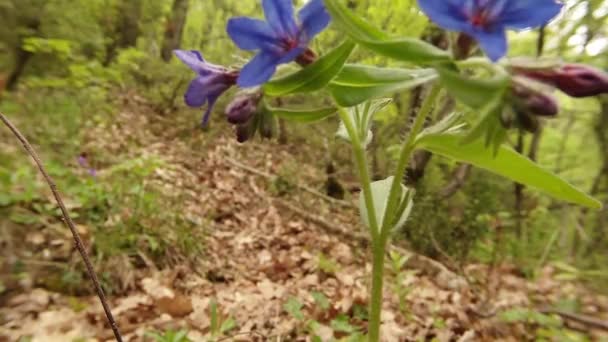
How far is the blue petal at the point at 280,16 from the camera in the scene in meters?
0.82

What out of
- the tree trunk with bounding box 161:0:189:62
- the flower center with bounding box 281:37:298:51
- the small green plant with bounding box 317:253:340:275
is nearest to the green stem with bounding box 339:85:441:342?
the flower center with bounding box 281:37:298:51

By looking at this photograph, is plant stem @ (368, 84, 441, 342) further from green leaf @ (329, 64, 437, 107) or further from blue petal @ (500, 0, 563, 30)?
blue petal @ (500, 0, 563, 30)

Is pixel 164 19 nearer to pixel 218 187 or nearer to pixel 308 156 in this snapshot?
pixel 308 156

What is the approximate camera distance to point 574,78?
0.72m

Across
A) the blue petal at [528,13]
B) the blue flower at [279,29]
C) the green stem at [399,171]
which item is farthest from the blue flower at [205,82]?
the blue petal at [528,13]

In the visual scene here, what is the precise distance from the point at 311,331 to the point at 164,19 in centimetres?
854

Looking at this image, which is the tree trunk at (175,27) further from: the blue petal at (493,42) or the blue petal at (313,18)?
the blue petal at (493,42)

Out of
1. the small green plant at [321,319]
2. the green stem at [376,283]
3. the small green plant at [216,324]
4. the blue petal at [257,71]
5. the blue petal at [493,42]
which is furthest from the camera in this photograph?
the small green plant at [321,319]

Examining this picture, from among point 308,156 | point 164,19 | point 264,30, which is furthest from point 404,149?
point 164,19

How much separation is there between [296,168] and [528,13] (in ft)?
15.2

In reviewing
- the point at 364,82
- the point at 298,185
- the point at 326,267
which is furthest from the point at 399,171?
the point at 298,185

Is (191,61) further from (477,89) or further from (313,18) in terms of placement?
(477,89)

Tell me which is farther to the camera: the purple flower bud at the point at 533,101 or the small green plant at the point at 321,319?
the small green plant at the point at 321,319

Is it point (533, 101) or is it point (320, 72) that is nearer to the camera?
point (533, 101)
